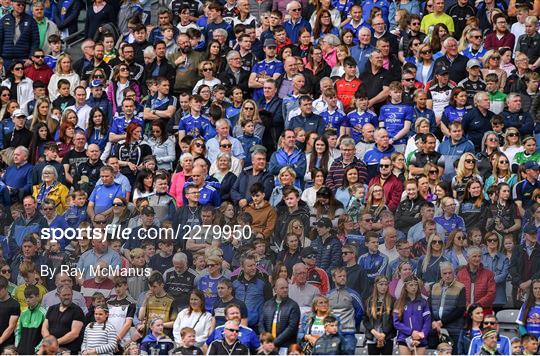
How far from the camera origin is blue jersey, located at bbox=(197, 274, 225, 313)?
24.6 meters

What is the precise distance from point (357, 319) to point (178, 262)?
2362 millimetres

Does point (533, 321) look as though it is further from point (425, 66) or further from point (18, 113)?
point (18, 113)

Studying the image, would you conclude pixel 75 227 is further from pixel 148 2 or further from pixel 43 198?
pixel 148 2

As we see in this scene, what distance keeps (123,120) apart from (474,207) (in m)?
5.77

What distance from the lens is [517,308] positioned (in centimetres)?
2431

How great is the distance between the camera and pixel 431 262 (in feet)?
80.4

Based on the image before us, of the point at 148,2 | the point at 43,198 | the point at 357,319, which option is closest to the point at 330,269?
the point at 357,319

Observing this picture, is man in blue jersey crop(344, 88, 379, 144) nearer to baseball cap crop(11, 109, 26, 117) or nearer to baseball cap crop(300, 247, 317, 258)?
baseball cap crop(300, 247, 317, 258)

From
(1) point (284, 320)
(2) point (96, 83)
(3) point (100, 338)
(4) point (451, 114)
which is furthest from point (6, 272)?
(4) point (451, 114)

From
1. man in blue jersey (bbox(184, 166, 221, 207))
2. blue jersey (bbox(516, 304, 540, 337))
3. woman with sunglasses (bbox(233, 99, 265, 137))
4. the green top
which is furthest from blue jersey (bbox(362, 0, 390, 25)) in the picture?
blue jersey (bbox(516, 304, 540, 337))

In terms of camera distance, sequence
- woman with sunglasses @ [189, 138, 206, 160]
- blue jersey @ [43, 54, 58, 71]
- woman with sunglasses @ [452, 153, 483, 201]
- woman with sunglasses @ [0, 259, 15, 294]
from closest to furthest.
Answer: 1. woman with sunglasses @ [0, 259, 15, 294]
2. woman with sunglasses @ [452, 153, 483, 201]
3. woman with sunglasses @ [189, 138, 206, 160]
4. blue jersey @ [43, 54, 58, 71]

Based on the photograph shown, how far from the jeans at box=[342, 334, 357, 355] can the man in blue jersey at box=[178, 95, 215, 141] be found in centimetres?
509

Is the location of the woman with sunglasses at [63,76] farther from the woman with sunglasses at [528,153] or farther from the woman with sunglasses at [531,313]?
the woman with sunglasses at [531,313]

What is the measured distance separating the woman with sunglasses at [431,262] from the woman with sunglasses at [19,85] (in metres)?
7.98
